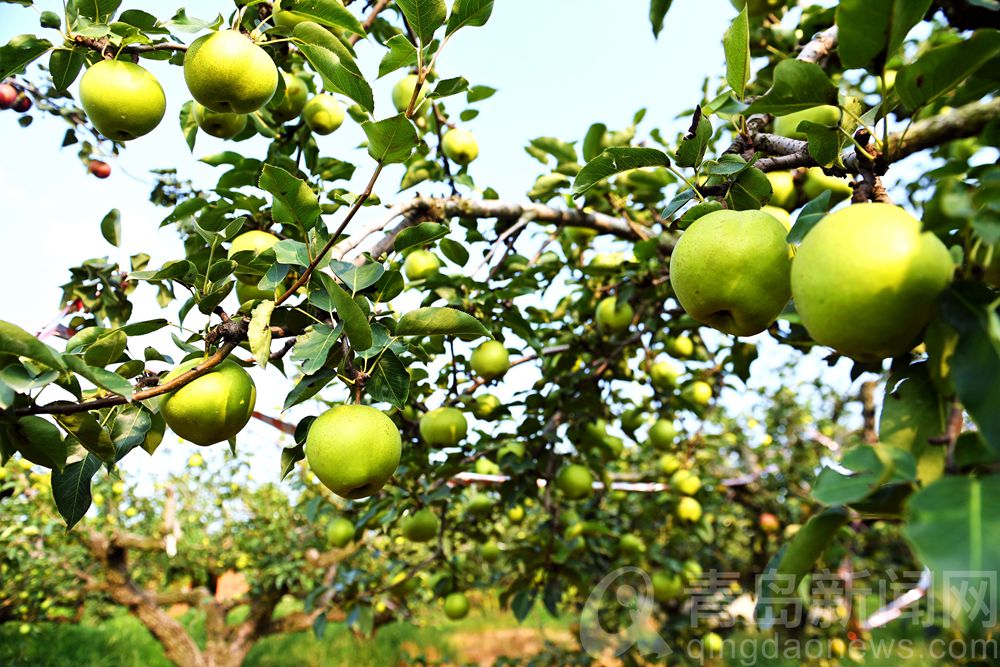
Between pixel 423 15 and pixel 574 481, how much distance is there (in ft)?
7.51

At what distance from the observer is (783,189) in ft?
6.31

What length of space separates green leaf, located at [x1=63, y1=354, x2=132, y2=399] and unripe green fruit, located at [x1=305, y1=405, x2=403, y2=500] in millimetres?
379

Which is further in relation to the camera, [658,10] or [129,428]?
[658,10]

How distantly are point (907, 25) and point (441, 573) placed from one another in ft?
12.4

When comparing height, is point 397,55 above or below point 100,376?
above

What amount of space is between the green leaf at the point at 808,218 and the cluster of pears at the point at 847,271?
0.06m

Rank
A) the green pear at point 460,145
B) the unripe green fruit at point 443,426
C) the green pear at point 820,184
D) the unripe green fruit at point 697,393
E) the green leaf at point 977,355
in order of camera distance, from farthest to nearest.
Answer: the unripe green fruit at point 697,393 < the green pear at point 460,145 < the unripe green fruit at point 443,426 < the green pear at point 820,184 < the green leaf at point 977,355

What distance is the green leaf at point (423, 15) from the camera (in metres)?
1.33

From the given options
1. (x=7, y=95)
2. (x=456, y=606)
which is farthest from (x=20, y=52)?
(x=456, y=606)

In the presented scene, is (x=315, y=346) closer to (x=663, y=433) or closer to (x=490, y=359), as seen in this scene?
(x=490, y=359)

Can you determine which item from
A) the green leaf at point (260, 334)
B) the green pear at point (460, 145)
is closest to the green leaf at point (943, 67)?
the green leaf at point (260, 334)

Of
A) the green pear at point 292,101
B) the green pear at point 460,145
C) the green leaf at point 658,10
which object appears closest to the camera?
the green leaf at point 658,10

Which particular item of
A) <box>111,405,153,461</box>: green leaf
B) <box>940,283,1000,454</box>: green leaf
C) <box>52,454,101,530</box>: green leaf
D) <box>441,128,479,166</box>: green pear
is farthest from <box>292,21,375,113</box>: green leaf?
<box>441,128,479,166</box>: green pear

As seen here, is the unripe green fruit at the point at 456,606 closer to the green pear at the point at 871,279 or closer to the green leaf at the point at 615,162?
the green leaf at the point at 615,162
